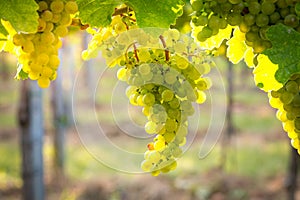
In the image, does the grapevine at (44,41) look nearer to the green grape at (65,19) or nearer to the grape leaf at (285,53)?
the green grape at (65,19)

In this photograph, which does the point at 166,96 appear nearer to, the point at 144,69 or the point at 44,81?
the point at 144,69

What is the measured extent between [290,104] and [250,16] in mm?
129

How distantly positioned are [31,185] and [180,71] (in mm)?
2961

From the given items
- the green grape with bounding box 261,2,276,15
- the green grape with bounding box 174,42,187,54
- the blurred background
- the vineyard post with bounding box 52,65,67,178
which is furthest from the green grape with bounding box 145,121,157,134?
the vineyard post with bounding box 52,65,67,178

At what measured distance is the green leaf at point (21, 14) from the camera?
0.62 meters

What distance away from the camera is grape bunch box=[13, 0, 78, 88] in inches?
25.5

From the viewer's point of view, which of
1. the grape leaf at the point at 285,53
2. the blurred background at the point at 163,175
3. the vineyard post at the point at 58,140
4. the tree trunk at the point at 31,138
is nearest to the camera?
the grape leaf at the point at 285,53

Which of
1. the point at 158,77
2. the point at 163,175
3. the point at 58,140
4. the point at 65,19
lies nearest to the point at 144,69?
the point at 158,77

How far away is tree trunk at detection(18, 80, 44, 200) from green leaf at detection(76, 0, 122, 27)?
109 inches

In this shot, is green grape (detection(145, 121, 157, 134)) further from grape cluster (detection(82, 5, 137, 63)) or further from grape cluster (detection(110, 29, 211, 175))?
grape cluster (detection(82, 5, 137, 63))

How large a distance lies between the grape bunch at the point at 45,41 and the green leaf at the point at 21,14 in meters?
0.02

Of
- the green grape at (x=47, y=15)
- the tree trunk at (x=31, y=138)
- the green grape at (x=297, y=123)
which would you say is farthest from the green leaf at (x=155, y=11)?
the tree trunk at (x=31, y=138)

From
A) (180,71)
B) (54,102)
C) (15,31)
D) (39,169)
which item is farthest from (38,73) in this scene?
(54,102)

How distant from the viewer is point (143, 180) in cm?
649
